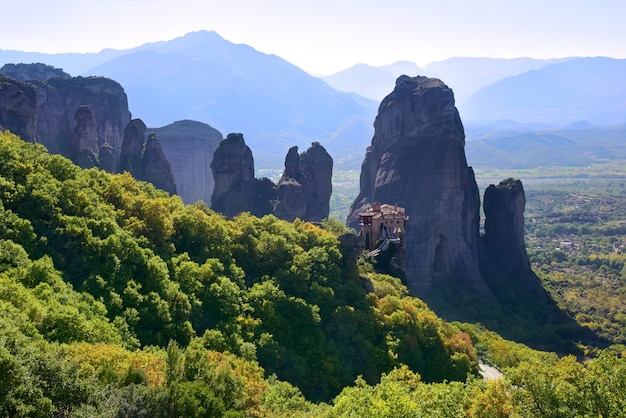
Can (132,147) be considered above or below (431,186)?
above

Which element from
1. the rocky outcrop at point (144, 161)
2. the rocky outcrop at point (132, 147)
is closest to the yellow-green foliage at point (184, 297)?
the rocky outcrop at point (144, 161)

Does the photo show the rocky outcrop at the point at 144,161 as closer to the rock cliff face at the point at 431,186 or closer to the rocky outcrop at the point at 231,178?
the rocky outcrop at the point at 231,178

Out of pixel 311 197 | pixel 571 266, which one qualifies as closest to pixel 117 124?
pixel 311 197

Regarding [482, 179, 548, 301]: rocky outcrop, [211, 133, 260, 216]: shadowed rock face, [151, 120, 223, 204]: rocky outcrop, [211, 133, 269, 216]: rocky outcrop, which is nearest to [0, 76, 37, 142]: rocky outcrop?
[211, 133, 269, 216]: rocky outcrop

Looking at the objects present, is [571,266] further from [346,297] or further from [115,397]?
[115,397]

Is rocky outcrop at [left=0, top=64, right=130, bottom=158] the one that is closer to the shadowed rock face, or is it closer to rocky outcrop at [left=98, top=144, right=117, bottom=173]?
rocky outcrop at [left=98, top=144, right=117, bottom=173]

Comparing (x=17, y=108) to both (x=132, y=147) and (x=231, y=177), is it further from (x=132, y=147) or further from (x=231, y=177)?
(x=231, y=177)

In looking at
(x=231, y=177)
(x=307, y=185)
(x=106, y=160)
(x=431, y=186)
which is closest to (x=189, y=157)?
(x=106, y=160)
